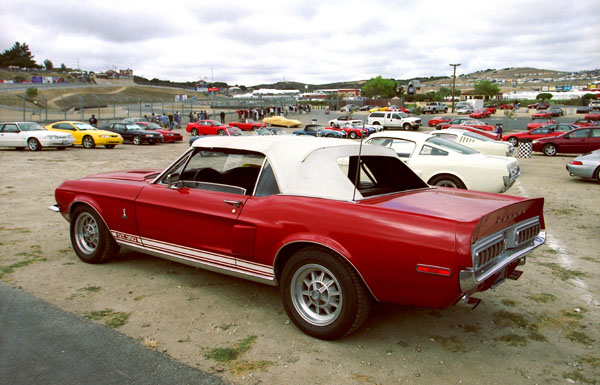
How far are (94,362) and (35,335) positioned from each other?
73cm

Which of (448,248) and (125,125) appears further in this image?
(125,125)

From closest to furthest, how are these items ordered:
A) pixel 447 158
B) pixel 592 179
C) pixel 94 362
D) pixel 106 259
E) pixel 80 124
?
pixel 94 362
pixel 106 259
pixel 447 158
pixel 592 179
pixel 80 124

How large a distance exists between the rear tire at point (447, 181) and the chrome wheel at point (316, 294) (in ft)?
19.2

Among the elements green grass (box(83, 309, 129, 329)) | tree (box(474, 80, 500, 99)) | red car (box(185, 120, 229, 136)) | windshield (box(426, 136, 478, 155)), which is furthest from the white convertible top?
tree (box(474, 80, 500, 99))

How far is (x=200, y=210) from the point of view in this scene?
3998mm

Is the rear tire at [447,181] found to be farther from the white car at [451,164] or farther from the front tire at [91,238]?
the front tire at [91,238]

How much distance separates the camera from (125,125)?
26.2 m

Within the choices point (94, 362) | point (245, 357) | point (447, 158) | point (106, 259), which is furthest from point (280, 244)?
point (447, 158)

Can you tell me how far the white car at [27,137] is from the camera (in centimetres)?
1977

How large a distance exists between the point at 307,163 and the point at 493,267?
1.61m

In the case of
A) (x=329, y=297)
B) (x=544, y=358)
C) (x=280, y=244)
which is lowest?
(x=544, y=358)

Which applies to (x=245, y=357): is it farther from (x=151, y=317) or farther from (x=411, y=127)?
(x=411, y=127)

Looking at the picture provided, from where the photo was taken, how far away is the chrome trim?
Answer: 2809 millimetres

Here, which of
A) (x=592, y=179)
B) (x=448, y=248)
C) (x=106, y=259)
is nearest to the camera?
(x=448, y=248)
